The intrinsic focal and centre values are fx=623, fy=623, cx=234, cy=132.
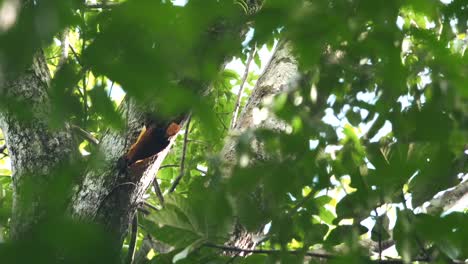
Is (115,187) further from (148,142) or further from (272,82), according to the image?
(272,82)

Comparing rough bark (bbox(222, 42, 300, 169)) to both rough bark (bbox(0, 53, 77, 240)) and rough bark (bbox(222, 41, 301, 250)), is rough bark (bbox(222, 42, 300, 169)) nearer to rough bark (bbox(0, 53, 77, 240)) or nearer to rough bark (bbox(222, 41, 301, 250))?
rough bark (bbox(222, 41, 301, 250))

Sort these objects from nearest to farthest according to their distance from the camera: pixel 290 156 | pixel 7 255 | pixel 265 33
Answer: pixel 7 255 → pixel 265 33 → pixel 290 156

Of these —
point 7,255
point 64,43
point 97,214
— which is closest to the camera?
point 7,255

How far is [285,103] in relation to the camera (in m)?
1.20

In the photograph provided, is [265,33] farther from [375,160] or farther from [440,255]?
[440,255]

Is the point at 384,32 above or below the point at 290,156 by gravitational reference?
above

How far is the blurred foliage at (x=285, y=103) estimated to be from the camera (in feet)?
2.32

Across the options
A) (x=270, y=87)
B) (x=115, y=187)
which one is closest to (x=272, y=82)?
(x=270, y=87)

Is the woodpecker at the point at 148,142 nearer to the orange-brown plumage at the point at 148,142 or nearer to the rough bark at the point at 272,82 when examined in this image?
the orange-brown plumage at the point at 148,142

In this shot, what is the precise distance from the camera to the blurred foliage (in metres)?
0.71

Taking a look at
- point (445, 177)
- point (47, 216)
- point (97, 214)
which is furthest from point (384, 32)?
point (97, 214)

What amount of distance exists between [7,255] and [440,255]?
0.99 meters

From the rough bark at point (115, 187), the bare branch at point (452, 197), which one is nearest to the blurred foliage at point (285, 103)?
the rough bark at point (115, 187)

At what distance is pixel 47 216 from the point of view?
72 cm
